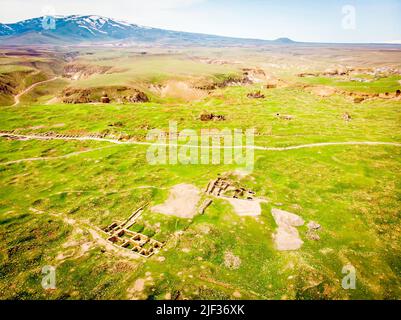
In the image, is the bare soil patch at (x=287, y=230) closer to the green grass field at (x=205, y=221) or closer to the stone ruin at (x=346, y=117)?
the green grass field at (x=205, y=221)

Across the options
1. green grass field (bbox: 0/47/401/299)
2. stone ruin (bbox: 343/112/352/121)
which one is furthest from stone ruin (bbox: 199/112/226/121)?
stone ruin (bbox: 343/112/352/121)

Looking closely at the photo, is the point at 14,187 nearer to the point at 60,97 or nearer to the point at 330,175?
the point at 330,175

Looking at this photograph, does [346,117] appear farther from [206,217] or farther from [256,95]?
[206,217]

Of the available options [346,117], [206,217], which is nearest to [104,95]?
[346,117]

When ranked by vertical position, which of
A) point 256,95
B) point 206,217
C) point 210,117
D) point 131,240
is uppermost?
point 256,95

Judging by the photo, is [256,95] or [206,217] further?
[256,95]

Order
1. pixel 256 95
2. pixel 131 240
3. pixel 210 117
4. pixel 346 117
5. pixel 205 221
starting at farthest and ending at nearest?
pixel 256 95
pixel 210 117
pixel 346 117
pixel 205 221
pixel 131 240

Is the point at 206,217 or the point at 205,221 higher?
the point at 206,217

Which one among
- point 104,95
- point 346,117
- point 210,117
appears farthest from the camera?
point 104,95
